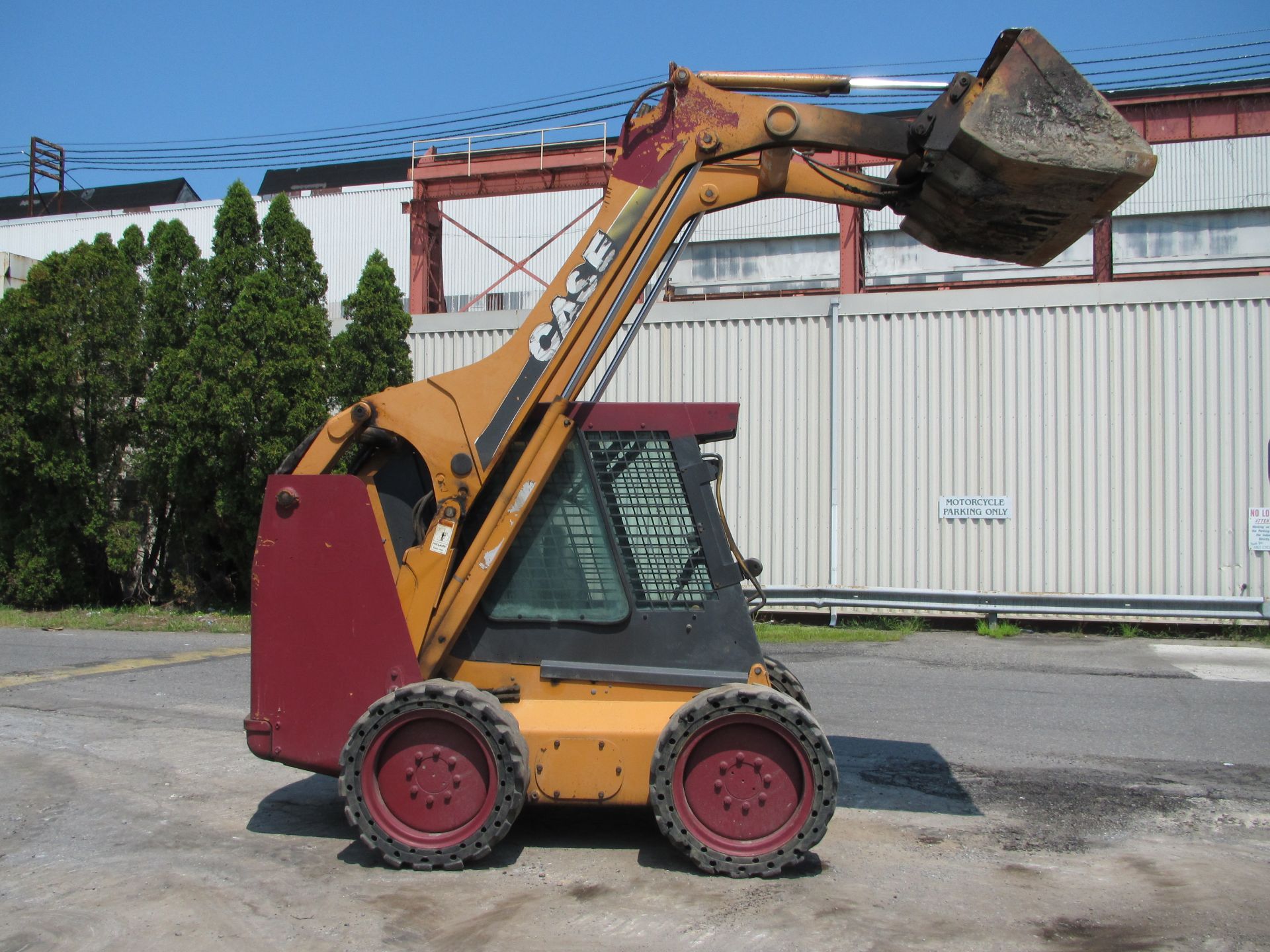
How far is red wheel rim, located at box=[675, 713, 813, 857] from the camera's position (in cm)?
475

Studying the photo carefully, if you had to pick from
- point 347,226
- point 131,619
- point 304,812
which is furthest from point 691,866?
point 347,226

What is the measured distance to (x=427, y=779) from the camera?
4.85 metres

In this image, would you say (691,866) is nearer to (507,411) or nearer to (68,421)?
(507,411)

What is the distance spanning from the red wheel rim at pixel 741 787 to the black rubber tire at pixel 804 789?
28 mm

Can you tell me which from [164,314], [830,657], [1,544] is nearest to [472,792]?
[830,657]

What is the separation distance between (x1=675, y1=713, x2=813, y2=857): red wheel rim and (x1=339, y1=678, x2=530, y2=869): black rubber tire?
74 centimetres

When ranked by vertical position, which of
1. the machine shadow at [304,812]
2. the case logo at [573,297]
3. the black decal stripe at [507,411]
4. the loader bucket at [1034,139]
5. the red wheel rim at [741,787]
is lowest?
the machine shadow at [304,812]

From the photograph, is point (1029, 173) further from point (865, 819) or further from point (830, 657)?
point (830, 657)

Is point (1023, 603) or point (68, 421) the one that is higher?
point (68, 421)

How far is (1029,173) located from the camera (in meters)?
4.58

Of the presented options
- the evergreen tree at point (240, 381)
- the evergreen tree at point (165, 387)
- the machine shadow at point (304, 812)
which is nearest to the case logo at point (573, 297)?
the machine shadow at point (304, 812)

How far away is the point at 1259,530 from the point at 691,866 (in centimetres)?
1291

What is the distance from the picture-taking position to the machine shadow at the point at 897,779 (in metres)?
6.02

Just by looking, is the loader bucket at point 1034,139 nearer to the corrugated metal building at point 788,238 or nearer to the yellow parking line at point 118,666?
the yellow parking line at point 118,666
